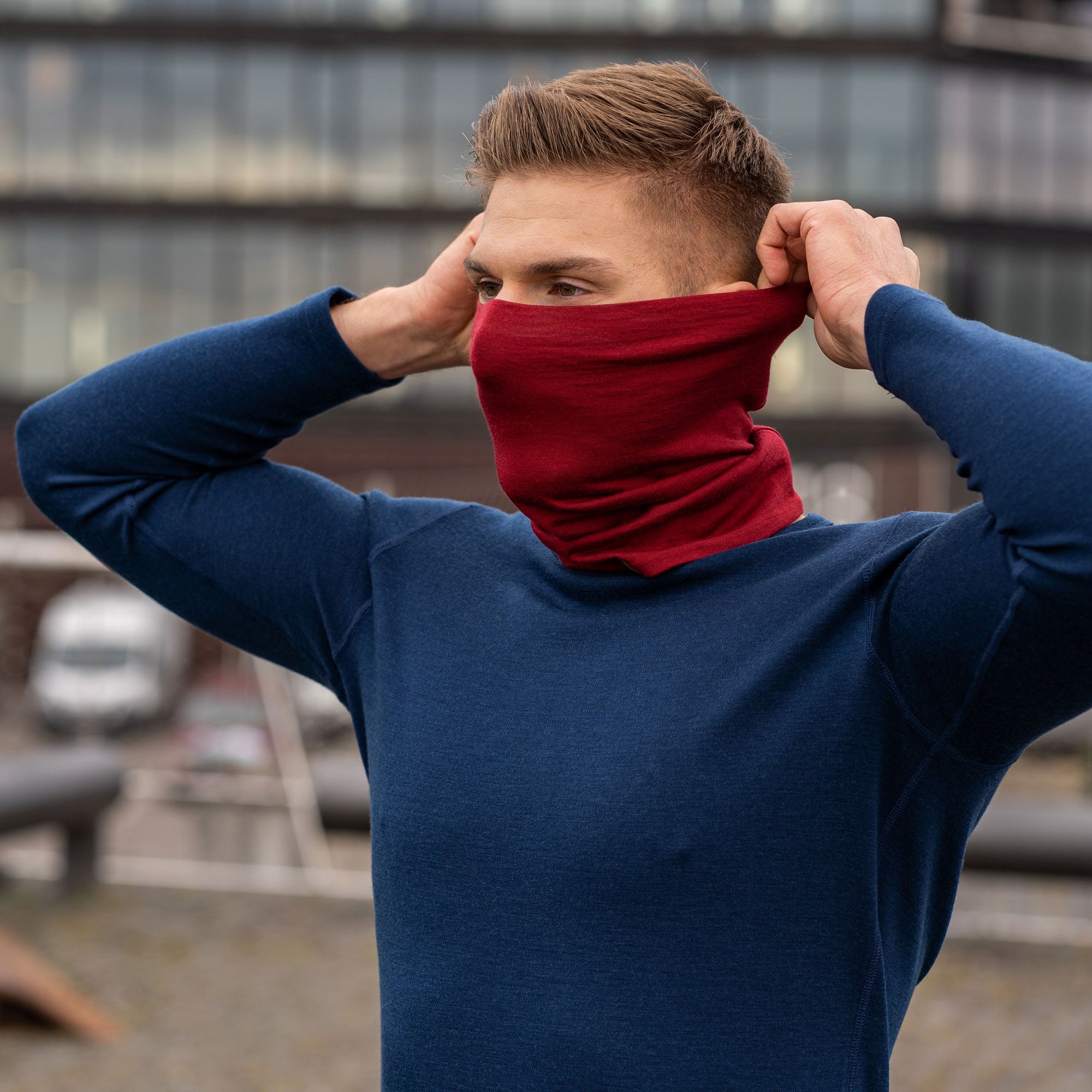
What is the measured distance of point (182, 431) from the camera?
2070mm

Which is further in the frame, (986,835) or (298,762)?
(298,762)

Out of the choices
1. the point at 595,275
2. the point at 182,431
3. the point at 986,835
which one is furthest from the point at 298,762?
the point at 595,275

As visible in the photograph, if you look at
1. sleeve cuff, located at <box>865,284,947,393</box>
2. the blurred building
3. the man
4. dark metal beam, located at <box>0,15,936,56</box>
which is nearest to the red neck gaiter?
the man

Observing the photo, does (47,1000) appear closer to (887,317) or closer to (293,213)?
(887,317)

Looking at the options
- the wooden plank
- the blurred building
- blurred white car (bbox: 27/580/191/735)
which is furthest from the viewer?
Answer: the blurred building

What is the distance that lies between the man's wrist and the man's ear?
50 cm

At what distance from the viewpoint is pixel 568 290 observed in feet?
5.60

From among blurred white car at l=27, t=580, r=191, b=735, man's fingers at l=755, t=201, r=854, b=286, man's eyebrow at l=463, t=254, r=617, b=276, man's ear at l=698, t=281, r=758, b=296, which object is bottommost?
blurred white car at l=27, t=580, r=191, b=735

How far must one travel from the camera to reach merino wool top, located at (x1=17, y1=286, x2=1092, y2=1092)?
56.9 inches

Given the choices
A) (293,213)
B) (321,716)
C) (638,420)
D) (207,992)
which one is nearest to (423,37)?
(293,213)

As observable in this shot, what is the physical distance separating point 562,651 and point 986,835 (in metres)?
5.37

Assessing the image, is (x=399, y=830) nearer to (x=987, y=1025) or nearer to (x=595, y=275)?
(x=595, y=275)

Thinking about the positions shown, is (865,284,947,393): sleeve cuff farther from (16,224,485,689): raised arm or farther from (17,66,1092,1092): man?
(16,224,485,689): raised arm

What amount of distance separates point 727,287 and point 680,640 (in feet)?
1.47
